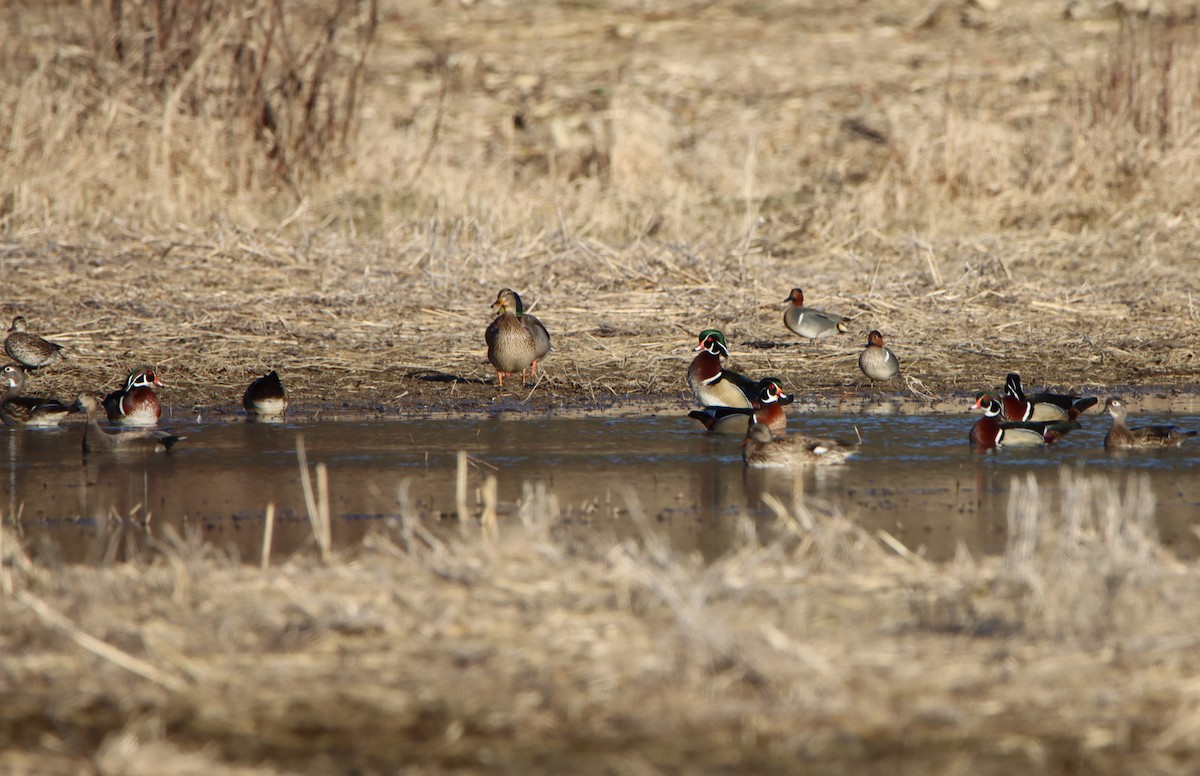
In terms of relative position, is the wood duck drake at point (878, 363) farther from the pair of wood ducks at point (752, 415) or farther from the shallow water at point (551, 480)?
the shallow water at point (551, 480)

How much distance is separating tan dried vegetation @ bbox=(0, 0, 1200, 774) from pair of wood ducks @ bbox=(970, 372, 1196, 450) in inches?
59.1

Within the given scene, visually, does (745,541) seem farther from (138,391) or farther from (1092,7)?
(1092,7)

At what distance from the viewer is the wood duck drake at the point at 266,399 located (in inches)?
425

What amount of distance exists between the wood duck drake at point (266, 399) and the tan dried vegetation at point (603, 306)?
2.98ft

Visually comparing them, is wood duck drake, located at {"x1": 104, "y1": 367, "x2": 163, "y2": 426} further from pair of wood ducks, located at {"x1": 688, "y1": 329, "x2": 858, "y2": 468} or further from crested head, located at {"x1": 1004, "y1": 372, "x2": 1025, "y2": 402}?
crested head, located at {"x1": 1004, "y1": 372, "x2": 1025, "y2": 402}

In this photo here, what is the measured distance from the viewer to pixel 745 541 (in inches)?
267

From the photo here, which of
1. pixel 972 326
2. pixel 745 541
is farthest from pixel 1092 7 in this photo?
pixel 745 541

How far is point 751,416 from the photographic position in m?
10.2

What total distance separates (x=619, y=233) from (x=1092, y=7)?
12.7 m

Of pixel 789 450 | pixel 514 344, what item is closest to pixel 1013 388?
pixel 789 450

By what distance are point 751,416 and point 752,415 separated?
25mm

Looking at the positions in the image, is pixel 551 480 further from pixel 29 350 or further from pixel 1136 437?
pixel 29 350

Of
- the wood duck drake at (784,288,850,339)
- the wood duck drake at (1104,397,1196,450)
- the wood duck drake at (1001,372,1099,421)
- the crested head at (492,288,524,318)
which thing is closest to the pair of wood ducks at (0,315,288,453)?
the crested head at (492,288,524,318)

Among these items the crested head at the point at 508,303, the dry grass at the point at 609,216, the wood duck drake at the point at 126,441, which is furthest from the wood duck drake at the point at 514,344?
the wood duck drake at the point at 126,441
